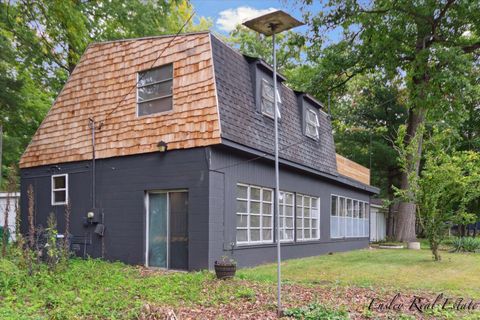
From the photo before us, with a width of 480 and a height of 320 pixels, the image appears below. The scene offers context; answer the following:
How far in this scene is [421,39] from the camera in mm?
13078

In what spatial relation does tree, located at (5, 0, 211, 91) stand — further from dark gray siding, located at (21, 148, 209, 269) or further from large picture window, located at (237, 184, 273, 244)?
large picture window, located at (237, 184, 273, 244)

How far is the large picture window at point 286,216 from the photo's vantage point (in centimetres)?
1192

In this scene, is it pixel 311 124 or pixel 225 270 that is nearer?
pixel 225 270

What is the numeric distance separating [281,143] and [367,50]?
5272 millimetres

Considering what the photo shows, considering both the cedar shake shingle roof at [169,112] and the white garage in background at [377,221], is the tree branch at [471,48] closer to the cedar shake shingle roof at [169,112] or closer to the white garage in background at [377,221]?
the cedar shake shingle roof at [169,112]

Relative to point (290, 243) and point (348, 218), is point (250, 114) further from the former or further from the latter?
point (348, 218)

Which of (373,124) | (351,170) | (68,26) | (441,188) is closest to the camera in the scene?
(441,188)

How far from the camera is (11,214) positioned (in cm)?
1559

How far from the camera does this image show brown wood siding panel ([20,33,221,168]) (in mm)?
9367

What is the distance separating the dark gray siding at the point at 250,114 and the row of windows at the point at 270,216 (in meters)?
1.08

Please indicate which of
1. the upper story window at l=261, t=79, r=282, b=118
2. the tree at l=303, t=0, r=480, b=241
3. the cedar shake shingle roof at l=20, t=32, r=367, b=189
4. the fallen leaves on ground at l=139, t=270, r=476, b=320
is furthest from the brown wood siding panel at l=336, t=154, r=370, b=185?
the fallen leaves on ground at l=139, t=270, r=476, b=320

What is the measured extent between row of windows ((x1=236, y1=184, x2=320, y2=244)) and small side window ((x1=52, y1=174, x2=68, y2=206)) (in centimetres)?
491

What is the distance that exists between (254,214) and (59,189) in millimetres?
5432

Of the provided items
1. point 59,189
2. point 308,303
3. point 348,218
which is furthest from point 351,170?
point 308,303
